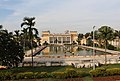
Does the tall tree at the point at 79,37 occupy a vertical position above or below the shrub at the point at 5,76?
above

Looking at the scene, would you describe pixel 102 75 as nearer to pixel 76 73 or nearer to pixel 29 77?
pixel 76 73

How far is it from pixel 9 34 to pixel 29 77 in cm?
988

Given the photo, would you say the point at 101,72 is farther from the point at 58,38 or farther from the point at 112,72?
the point at 58,38

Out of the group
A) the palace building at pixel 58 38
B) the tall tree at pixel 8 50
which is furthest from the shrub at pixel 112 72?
the palace building at pixel 58 38

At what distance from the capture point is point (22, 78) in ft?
77.2

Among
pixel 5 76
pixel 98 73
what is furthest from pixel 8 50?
pixel 98 73

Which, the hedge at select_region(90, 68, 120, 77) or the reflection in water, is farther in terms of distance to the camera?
the reflection in water

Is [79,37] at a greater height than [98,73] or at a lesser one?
greater

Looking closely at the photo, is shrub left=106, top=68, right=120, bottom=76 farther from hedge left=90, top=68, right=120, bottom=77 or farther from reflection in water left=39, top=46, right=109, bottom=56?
reflection in water left=39, top=46, right=109, bottom=56

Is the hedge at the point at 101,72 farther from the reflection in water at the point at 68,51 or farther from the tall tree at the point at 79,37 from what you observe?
the tall tree at the point at 79,37

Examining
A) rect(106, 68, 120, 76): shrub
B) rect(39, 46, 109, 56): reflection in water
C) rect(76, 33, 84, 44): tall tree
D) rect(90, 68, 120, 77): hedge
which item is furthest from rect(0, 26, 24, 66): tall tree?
rect(76, 33, 84, 44): tall tree

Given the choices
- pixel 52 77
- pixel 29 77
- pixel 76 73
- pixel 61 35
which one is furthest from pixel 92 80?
pixel 61 35

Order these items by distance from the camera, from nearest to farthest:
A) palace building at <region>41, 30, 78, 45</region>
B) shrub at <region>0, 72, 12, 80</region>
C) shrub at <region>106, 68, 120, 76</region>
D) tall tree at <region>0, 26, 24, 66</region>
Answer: shrub at <region>0, 72, 12, 80</region>
shrub at <region>106, 68, 120, 76</region>
tall tree at <region>0, 26, 24, 66</region>
palace building at <region>41, 30, 78, 45</region>

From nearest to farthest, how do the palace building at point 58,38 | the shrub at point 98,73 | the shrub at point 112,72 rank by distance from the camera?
the shrub at point 98,73
the shrub at point 112,72
the palace building at point 58,38
